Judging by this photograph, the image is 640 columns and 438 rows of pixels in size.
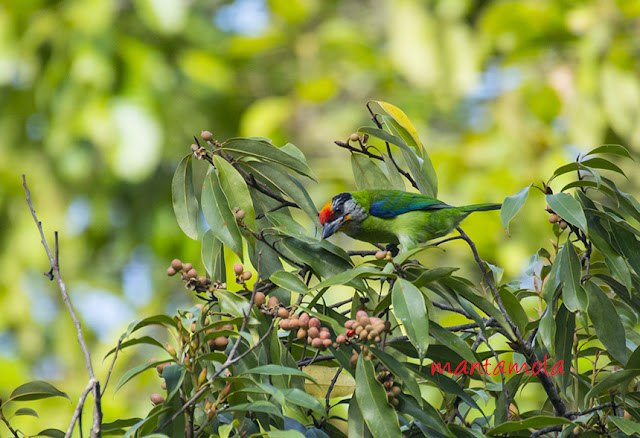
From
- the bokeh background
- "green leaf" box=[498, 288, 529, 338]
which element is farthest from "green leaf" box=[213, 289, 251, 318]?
the bokeh background

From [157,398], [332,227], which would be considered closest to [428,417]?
[157,398]

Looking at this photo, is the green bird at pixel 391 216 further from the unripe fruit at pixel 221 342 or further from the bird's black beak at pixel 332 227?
the unripe fruit at pixel 221 342

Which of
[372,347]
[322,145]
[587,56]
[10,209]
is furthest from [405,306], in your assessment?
[10,209]

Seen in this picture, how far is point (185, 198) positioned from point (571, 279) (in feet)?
4.01

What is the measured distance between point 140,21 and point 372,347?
22.7 ft

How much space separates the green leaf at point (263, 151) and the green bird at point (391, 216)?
1.03 meters

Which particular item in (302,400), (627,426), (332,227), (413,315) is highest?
(332,227)

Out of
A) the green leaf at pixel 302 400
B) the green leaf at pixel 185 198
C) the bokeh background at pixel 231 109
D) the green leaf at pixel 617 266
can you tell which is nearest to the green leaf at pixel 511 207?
the green leaf at pixel 617 266

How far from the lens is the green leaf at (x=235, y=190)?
178 centimetres

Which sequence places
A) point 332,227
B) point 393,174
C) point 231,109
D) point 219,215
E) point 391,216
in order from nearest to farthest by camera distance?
point 219,215 < point 393,174 < point 332,227 < point 391,216 < point 231,109

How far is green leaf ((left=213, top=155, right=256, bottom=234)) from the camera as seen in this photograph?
1779 mm

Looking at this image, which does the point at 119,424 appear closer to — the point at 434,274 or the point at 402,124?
the point at 434,274

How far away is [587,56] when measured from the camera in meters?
5.40

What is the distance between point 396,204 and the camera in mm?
2998
